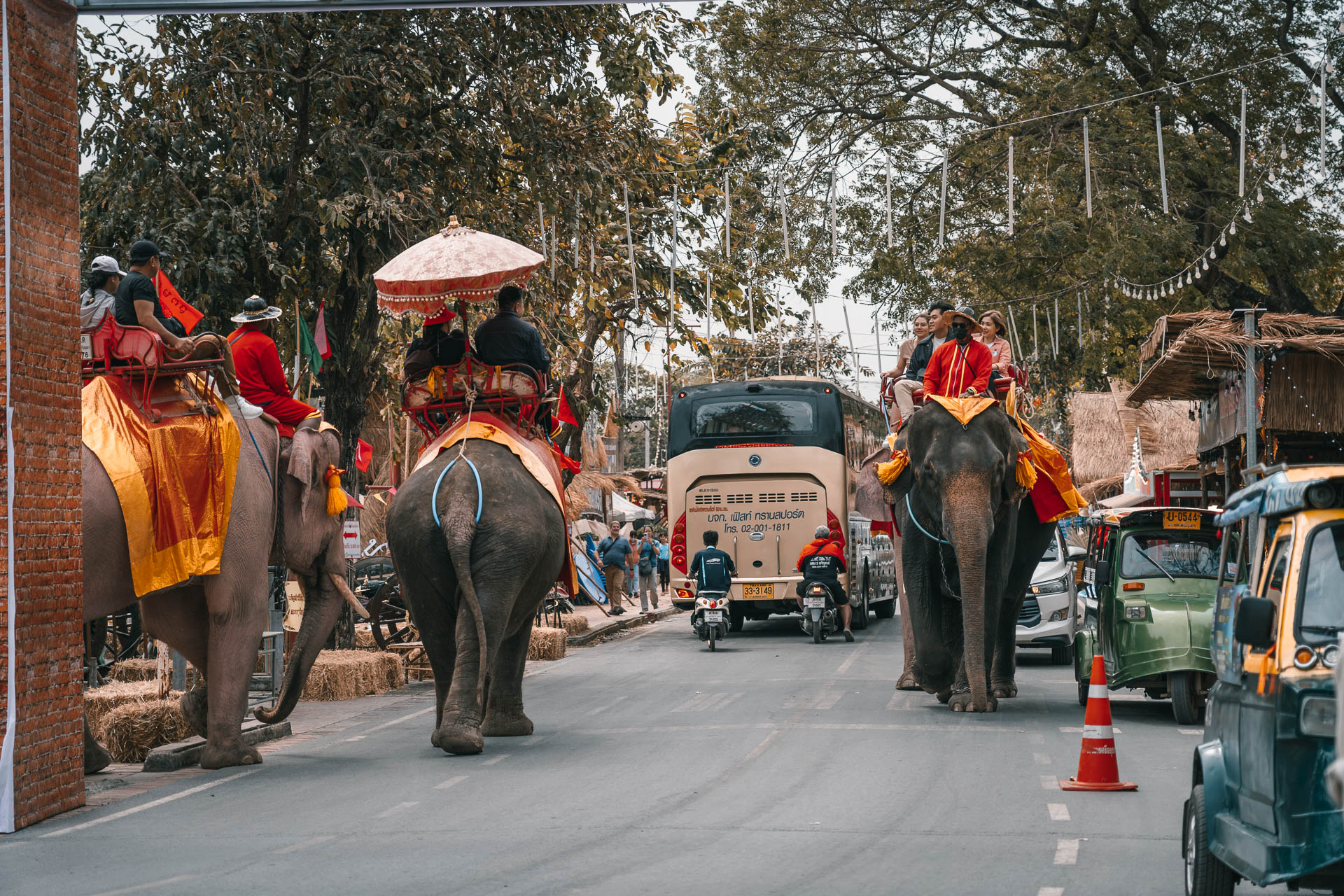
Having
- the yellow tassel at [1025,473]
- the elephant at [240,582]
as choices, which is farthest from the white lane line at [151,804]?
the yellow tassel at [1025,473]

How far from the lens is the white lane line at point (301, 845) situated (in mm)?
7879

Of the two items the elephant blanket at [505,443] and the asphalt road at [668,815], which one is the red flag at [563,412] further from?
the asphalt road at [668,815]

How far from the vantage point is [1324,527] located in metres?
5.78

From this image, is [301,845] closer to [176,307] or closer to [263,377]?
[263,377]

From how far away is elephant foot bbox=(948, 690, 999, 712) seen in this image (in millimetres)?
13508

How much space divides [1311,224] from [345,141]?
12.6m

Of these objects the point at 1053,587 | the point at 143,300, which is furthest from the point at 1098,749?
the point at 1053,587

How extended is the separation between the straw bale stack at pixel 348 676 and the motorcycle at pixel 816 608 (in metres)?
8.33

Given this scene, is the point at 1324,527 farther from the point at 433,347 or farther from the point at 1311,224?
the point at 1311,224

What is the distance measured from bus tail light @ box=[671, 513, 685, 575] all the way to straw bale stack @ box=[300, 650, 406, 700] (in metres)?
9.45

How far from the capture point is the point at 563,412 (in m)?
13.5

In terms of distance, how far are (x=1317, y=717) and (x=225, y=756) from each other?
8.08 m

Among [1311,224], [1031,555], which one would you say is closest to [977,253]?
[1311,224]

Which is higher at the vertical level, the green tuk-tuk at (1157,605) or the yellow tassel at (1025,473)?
the yellow tassel at (1025,473)
